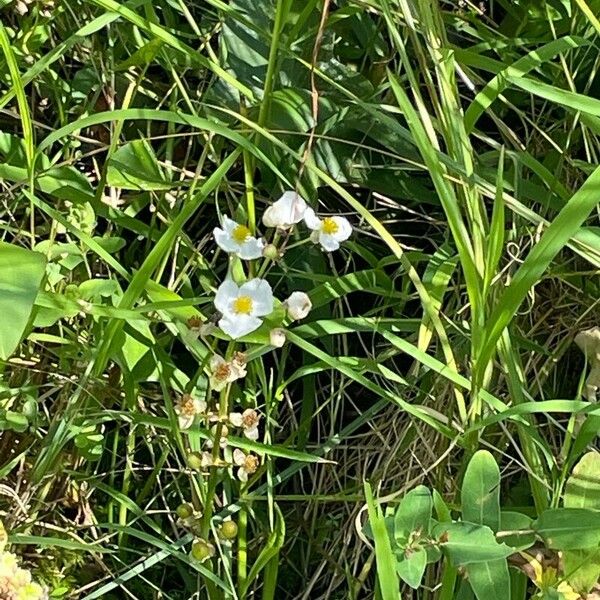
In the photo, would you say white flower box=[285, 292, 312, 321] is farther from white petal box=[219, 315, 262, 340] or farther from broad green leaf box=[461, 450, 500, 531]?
broad green leaf box=[461, 450, 500, 531]

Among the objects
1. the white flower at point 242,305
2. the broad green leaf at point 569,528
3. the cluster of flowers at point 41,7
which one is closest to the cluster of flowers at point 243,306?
the white flower at point 242,305

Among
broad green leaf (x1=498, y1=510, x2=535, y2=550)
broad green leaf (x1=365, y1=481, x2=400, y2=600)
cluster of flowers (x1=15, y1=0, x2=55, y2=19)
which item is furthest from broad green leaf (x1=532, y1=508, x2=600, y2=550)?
cluster of flowers (x1=15, y1=0, x2=55, y2=19)

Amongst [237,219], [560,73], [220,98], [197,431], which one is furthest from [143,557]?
[560,73]

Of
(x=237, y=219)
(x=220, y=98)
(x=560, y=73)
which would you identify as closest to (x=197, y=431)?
(x=237, y=219)

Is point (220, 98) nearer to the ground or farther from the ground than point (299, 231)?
farther from the ground

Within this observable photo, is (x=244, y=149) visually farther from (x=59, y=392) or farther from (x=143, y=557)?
(x=143, y=557)

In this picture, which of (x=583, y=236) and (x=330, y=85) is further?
(x=330, y=85)

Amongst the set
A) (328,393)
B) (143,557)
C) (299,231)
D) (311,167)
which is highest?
(311,167)

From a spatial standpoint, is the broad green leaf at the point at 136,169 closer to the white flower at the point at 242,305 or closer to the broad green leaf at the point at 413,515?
the white flower at the point at 242,305
